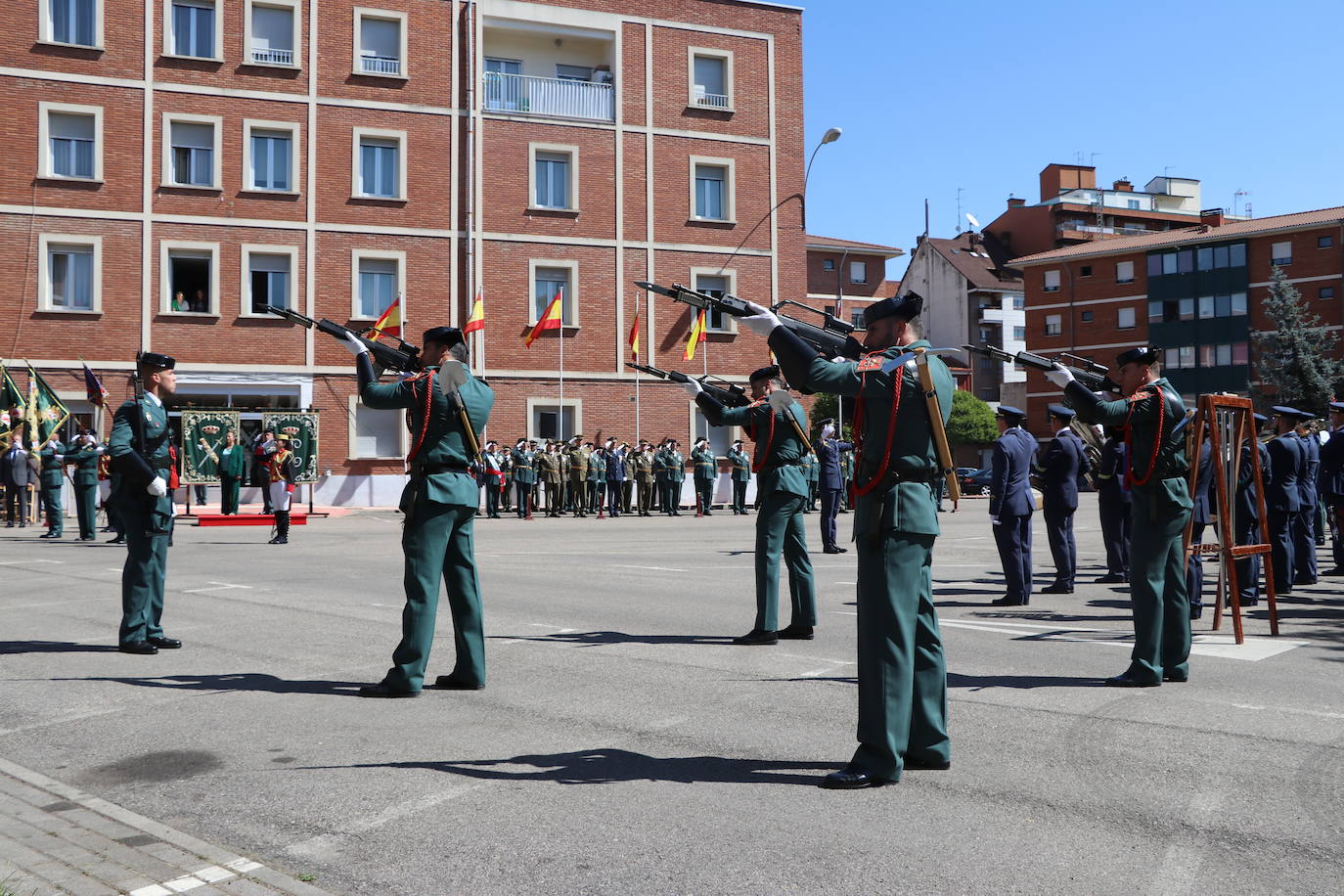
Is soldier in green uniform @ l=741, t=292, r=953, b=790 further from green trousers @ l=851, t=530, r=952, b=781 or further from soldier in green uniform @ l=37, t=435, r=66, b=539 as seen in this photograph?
soldier in green uniform @ l=37, t=435, r=66, b=539

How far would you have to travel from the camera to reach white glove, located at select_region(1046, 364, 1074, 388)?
7287mm

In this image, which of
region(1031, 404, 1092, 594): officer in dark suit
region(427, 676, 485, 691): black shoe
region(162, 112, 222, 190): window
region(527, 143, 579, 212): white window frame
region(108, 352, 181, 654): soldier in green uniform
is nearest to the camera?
region(427, 676, 485, 691): black shoe

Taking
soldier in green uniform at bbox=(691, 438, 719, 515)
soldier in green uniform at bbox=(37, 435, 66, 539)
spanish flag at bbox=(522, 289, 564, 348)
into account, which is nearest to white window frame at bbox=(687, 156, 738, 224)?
spanish flag at bbox=(522, 289, 564, 348)

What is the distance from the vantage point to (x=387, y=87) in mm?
34188

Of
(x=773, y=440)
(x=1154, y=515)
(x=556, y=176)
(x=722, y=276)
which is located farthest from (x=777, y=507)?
(x=722, y=276)

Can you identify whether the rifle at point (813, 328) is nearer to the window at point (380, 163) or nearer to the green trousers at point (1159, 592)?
the green trousers at point (1159, 592)

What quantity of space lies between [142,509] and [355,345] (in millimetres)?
2315

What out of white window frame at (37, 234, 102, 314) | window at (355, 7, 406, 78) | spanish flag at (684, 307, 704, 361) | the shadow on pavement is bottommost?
the shadow on pavement

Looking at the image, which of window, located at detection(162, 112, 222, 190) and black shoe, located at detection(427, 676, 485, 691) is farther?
window, located at detection(162, 112, 222, 190)

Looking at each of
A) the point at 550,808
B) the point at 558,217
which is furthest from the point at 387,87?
the point at 550,808

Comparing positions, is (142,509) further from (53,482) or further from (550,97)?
(550,97)

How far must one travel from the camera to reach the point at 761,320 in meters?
5.54

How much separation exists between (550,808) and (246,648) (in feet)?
15.8

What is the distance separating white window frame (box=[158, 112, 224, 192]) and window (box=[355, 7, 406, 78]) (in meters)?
4.29
